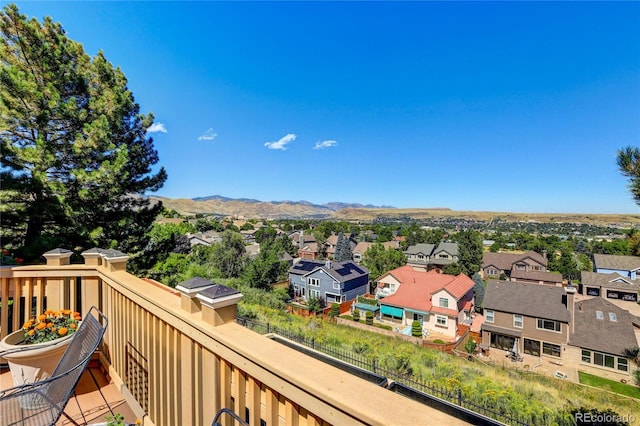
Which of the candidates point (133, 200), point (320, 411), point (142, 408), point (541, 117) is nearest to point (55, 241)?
point (133, 200)

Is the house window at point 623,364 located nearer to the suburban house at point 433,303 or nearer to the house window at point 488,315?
the house window at point 488,315

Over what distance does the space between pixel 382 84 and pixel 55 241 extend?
26679 mm

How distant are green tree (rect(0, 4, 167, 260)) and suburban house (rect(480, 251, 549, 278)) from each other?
3536 cm

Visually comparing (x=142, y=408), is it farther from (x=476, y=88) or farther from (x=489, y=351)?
(x=476, y=88)

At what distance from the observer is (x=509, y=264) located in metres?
31.1

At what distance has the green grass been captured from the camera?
35.6 ft

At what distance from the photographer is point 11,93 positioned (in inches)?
268

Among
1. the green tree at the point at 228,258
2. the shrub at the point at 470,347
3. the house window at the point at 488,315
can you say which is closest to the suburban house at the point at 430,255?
the house window at the point at 488,315

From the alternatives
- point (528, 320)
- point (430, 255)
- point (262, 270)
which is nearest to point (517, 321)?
point (528, 320)

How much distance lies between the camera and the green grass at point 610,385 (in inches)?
428

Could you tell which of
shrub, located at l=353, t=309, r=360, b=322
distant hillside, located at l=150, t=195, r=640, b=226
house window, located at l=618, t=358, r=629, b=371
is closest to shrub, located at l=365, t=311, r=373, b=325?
shrub, located at l=353, t=309, r=360, b=322

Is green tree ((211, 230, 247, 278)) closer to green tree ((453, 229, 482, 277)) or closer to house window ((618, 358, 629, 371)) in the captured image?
green tree ((453, 229, 482, 277))

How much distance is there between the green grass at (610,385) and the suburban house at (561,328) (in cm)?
96

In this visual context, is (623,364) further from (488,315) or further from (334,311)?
(334,311)
